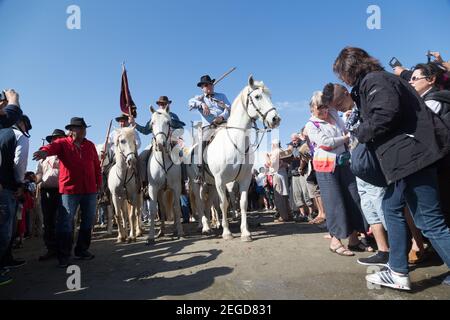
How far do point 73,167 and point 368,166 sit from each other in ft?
15.9

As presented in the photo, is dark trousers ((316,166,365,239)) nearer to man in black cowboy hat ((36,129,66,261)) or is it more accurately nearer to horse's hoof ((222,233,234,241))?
horse's hoof ((222,233,234,241))

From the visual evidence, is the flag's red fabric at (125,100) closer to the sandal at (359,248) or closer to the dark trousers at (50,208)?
the dark trousers at (50,208)

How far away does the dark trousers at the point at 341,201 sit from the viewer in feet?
14.1

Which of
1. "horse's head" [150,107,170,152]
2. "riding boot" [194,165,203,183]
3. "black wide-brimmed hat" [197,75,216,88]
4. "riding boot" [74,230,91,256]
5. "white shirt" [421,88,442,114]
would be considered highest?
"black wide-brimmed hat" [197,75,216,88]

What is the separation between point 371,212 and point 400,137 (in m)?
1.42

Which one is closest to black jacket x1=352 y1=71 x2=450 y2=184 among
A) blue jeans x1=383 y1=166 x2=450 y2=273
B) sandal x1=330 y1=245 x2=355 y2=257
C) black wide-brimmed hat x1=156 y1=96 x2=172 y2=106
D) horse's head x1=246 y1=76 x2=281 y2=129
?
blue jeans x1=383 y1=166 x2=450 y2=273

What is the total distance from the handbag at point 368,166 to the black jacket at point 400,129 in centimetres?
35

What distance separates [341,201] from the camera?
4.36 metres

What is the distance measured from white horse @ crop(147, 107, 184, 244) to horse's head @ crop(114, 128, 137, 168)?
0.46 m

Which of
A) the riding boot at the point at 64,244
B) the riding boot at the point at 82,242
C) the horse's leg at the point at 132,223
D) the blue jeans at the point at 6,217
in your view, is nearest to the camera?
the blue jeans at the point at 6,217

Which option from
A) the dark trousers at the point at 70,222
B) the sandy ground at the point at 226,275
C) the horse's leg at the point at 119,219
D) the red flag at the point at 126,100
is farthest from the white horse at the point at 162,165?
the red flag at the point at 126,100

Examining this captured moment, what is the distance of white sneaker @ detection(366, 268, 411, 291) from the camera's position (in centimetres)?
271
